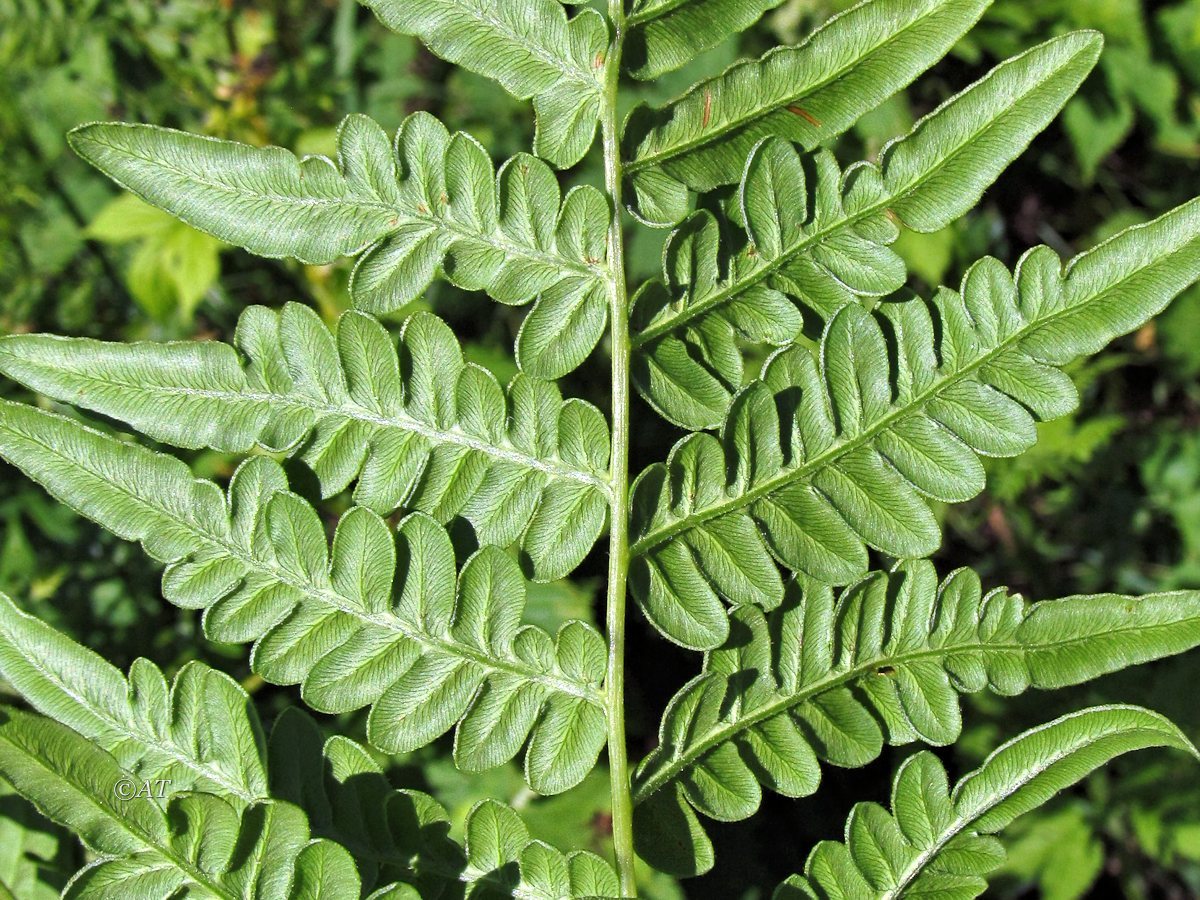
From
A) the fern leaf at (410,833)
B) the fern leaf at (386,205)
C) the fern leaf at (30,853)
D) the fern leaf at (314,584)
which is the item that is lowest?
the fern leaf at (30,853)

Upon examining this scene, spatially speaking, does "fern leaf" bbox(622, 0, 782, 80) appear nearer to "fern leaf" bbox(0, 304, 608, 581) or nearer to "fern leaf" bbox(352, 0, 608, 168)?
"fern leaf" bbox(352, 0, 608, 168)

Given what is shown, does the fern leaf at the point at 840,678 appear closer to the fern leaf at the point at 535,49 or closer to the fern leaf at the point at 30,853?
the fern leaf at the point at 535,49

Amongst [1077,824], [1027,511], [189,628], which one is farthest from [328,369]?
[1027,511]

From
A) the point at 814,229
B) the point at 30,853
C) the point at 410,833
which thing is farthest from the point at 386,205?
the point at 30,853

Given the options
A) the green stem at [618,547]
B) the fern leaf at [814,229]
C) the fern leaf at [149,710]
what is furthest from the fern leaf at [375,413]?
the fern leaf at [149,710]

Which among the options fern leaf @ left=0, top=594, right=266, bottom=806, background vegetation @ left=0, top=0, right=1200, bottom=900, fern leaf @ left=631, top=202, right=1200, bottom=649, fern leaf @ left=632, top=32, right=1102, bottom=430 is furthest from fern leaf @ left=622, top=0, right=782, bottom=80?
background vegetation @ left=0, top=0, right=1200, bottom=900

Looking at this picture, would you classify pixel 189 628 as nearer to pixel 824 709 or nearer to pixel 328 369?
pixel 328 369
